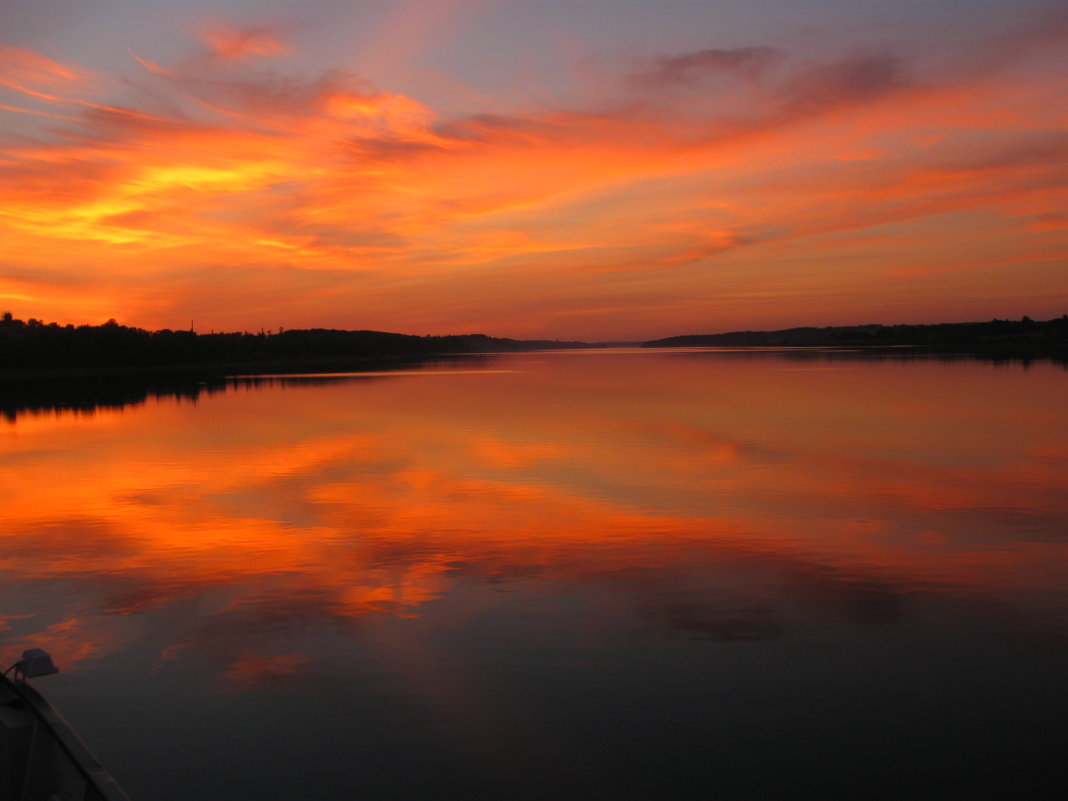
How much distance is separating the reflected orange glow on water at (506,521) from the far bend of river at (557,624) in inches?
3.2

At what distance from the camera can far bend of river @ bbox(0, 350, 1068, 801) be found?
7.17m

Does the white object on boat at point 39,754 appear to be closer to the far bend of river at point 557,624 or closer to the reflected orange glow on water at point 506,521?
the far bend of river at point 557,624

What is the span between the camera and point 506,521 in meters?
16.0

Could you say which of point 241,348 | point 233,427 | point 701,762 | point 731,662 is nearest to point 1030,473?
point 731,662

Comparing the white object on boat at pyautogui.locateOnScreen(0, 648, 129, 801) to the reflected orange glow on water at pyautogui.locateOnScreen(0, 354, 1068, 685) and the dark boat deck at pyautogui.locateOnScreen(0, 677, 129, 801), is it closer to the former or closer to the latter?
the dark boat deck at pyautogui.locateOnScreen(0, 677, 129, 801)

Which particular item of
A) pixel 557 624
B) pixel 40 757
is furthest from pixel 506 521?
pixel 40 757

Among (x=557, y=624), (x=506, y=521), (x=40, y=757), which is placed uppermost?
(x=40, y=757)

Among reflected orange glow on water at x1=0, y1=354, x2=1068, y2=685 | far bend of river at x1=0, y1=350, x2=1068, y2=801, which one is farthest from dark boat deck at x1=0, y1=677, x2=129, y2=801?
reflected orange glow on water at x1=0, y1=354, x2=1068, y2=685

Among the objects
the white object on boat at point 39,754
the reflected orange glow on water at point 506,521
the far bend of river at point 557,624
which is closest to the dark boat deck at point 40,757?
the white object on boat at point 39,754

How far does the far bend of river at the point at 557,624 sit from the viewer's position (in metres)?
7.17

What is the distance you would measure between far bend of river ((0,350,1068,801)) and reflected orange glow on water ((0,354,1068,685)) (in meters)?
0.08

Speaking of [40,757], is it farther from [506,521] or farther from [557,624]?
[506,521]

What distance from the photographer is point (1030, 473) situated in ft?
68.4

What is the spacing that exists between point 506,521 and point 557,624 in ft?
19.1
